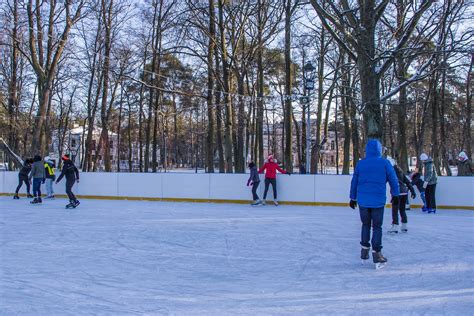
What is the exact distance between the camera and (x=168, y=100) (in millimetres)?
41250

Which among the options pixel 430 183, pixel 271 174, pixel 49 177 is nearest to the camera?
pixel 430 183

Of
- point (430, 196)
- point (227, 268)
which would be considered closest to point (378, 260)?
point (227, 268)

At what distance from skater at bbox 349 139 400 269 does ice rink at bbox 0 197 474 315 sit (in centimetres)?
29

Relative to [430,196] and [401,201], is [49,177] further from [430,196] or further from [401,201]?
[401,201]

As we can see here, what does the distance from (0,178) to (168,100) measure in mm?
22969

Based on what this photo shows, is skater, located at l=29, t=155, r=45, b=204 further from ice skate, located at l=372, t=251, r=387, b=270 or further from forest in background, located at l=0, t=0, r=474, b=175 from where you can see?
ice skate, located at l=372, t=251, r=387, b=270

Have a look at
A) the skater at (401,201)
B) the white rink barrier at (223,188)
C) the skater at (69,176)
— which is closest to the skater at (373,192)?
the skater at (401,201)

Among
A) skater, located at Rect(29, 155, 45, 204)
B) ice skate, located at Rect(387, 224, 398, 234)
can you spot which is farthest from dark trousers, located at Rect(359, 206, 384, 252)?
skater, located at Rect(29, 155, 45, 204)

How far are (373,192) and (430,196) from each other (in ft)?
26.3

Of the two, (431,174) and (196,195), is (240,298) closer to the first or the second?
(431,174)

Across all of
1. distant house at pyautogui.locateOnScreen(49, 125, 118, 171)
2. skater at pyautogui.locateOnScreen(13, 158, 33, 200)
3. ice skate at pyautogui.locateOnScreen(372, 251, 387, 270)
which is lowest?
ice skate at pyautogui.locateOnScreen(372, 251, 387, 270)

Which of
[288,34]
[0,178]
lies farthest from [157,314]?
[288,34]

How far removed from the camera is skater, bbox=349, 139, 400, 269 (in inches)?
244

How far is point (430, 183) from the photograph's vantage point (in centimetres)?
1323
